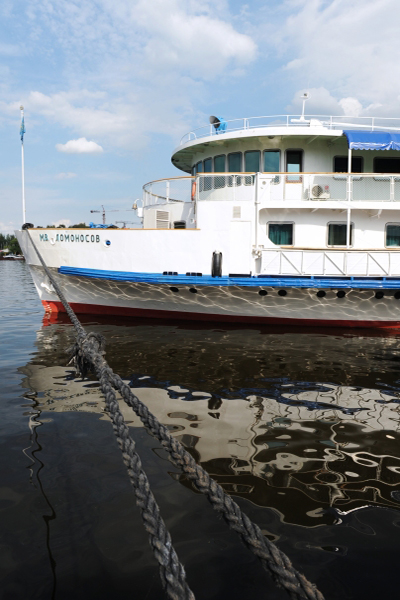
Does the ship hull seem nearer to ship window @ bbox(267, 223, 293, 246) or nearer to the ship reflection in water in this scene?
the ship reflection in water

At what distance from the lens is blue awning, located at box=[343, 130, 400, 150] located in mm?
10555

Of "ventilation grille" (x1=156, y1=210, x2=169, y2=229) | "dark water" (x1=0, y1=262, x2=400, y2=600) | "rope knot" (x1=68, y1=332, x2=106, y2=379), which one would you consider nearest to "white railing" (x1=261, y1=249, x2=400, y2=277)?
"ventilation grille" (x1=156, y1=210, x2=169, y2=229)

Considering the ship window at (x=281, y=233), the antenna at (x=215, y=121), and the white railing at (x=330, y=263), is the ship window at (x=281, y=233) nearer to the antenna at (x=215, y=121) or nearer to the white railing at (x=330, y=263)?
the white railing at (x=330, y=263)

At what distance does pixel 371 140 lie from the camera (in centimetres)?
1067

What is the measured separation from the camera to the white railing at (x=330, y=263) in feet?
34.5

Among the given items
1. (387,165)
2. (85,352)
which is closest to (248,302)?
(387,165)

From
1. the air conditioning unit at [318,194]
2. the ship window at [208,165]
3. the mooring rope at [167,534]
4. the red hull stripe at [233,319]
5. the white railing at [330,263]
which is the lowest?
the red hull stripe at [233,319]

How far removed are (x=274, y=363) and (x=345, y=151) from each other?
300 inches

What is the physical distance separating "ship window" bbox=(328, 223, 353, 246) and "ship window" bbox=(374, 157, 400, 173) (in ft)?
7.18

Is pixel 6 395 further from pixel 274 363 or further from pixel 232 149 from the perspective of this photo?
pixel 232 149

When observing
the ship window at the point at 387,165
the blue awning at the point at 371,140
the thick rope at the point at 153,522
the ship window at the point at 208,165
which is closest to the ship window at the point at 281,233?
the blue awning at the point at 371,140

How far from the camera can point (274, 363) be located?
7562 mm

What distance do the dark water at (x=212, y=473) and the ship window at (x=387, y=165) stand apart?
22.5 ft

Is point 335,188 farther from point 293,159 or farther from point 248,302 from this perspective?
point 248,302
